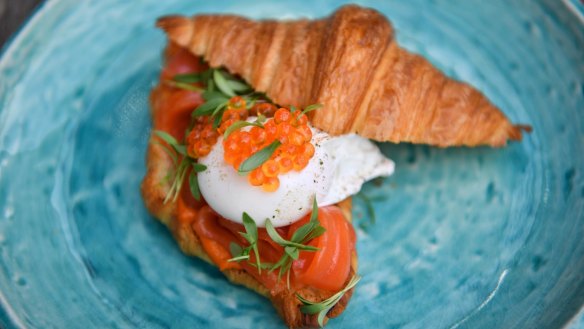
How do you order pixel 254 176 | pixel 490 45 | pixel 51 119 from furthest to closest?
pixel 490 45, pixel 51 119, pixel 254 176

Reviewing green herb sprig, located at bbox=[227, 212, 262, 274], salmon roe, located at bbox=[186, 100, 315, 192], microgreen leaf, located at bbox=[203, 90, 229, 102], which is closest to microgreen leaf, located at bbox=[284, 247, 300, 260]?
green herb sprig, located at bbox=[227, 212, 262, 274]

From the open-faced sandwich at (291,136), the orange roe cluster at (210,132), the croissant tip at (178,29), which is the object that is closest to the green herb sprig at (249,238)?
the open-faced sandwich at (291,136)

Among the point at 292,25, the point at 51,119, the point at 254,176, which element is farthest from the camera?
the point at 51,119

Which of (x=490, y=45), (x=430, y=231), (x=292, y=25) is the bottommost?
(x=430, y=231)

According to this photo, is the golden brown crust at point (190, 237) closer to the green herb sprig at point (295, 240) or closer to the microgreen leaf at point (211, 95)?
the green herb sprig at point (295, 240)

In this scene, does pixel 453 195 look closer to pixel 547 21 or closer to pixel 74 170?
pixel 547 21

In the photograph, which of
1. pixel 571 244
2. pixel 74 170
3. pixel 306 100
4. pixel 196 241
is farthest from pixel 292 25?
pixel 571 244

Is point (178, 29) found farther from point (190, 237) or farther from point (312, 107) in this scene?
point (190, 237)

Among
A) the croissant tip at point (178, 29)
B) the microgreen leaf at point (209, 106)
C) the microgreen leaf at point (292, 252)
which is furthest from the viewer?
the croissant tip at point (178, 29)
